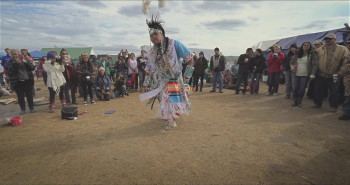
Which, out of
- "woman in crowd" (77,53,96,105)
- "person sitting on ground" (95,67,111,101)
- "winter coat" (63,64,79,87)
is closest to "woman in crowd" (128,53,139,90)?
"person sitting on ground" (95,67,111,101)

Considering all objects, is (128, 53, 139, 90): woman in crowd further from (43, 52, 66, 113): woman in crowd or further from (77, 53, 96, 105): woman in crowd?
(43, 52, 66, 113): woman in crowd

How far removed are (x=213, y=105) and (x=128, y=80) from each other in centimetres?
512

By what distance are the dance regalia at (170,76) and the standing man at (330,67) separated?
3849 mm

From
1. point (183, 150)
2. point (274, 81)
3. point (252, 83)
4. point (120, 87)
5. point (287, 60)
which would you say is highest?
point (287, 60)

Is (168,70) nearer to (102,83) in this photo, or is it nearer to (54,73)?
(54,73)

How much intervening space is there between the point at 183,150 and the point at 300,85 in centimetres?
467

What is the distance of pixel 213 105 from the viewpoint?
649 cm

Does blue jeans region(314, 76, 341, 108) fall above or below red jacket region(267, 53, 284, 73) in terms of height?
below

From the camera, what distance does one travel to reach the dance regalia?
3.94 m

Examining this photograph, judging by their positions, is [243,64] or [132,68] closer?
[243,64]

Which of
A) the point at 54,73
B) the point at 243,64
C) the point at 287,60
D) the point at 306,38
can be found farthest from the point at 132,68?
the point at 306,38

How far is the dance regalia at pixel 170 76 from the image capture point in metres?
3.94

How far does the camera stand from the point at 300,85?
18.8ft

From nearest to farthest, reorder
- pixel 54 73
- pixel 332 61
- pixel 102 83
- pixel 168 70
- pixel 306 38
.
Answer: pixel 168 70, pixel 332 61, pixel 54 73, pixel 102 83, pixel 306 38
